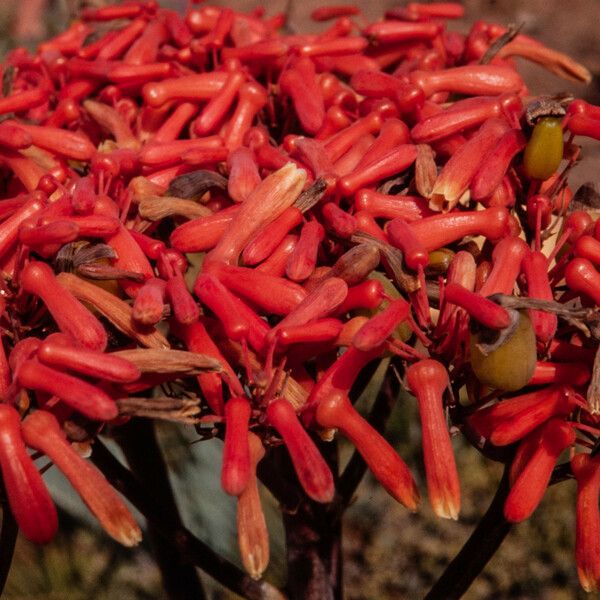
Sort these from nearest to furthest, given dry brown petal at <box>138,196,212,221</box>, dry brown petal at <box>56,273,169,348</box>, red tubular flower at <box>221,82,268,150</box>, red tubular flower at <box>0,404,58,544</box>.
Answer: red tubular flower at <box>0,404,58,544</box> → dry brown petal at <box>56,273,169,348</box> → dry brown petal at <box>138,196,212,221</box> → red tubular flower at <box>221,82,268,150</box>

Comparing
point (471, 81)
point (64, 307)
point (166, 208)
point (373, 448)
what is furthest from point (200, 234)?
point (471, 81)

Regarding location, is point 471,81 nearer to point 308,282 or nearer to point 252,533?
point 308,282

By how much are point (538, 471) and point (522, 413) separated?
1.9 inches

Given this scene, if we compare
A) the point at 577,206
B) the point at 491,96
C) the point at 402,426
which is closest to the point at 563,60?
the point at 491,96

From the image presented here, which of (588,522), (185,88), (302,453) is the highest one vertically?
(185,88)

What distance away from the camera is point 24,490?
61 cm

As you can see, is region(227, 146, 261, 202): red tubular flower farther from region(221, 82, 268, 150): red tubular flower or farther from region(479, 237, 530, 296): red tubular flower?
region(479, 237, 530, 296): red tubular flower

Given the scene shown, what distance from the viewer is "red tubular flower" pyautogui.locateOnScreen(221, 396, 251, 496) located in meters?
0.62

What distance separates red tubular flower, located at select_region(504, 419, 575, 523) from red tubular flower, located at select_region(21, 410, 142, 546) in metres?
0.29

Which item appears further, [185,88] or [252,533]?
[185,88]

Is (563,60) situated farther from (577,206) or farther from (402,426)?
(402,426)

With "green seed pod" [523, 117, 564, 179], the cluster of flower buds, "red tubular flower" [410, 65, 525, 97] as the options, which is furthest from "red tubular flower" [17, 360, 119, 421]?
"red tubular flower" [410, 65, 525, 97]

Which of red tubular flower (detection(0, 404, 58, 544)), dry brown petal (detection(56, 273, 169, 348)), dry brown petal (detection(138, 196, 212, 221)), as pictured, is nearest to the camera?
red tubular flower (detection(0, 404, 58, 544))

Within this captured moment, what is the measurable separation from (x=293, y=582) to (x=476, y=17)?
2972 millimetres
